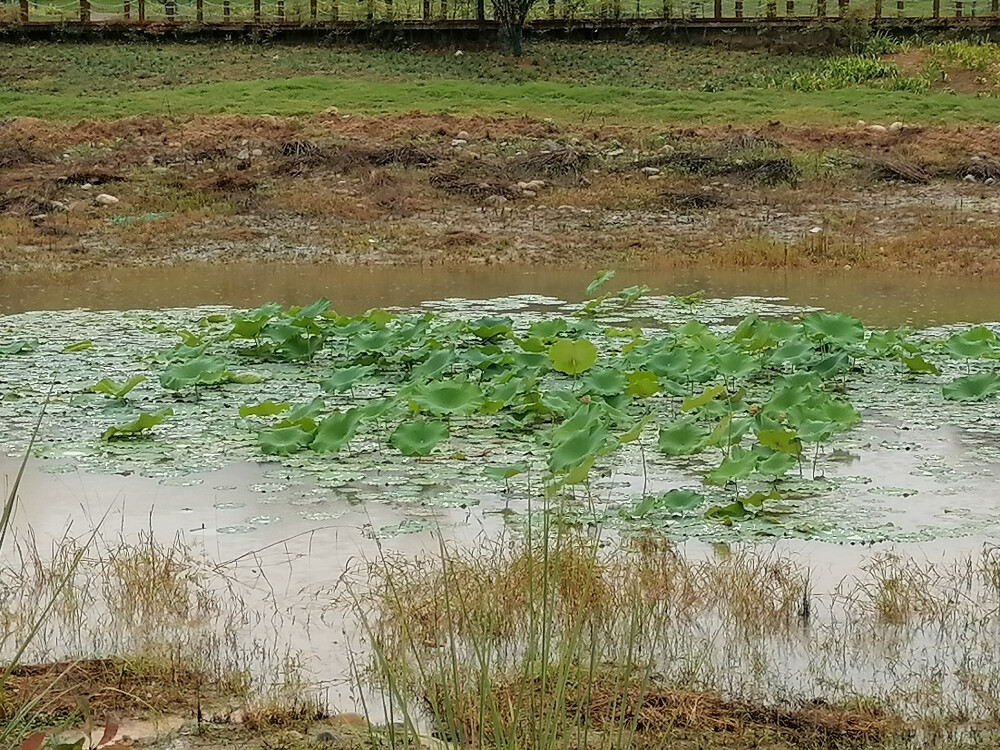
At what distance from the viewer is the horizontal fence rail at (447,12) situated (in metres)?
30.1

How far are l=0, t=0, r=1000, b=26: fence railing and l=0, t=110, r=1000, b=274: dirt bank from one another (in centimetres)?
1095

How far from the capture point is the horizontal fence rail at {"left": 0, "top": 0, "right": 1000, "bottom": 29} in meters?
30.1

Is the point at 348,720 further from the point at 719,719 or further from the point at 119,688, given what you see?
the point at 719,719

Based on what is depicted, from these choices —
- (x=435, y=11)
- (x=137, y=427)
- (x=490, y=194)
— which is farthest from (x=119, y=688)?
(x=435, y=11)

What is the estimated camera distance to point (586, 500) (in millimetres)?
5727

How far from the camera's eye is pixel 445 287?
12570mm

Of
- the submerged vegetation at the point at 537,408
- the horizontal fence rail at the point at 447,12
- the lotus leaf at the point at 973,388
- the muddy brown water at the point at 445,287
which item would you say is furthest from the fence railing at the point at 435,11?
the lotus leaf at the point at 973,388

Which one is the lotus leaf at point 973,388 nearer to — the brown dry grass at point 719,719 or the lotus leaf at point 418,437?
the lotus leaf at point 418,437

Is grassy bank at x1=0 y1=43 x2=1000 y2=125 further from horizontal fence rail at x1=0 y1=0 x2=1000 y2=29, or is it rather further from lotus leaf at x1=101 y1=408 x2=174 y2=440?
lotus leaf at x1=101 y1=408 x2=174 y2=440

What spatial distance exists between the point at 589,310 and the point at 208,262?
5.42 meters

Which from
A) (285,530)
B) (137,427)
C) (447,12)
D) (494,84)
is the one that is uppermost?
(447,12)

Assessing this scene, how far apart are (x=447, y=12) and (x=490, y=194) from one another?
1675cm

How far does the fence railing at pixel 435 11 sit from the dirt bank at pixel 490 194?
10947 mm

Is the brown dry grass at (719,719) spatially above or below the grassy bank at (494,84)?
below
